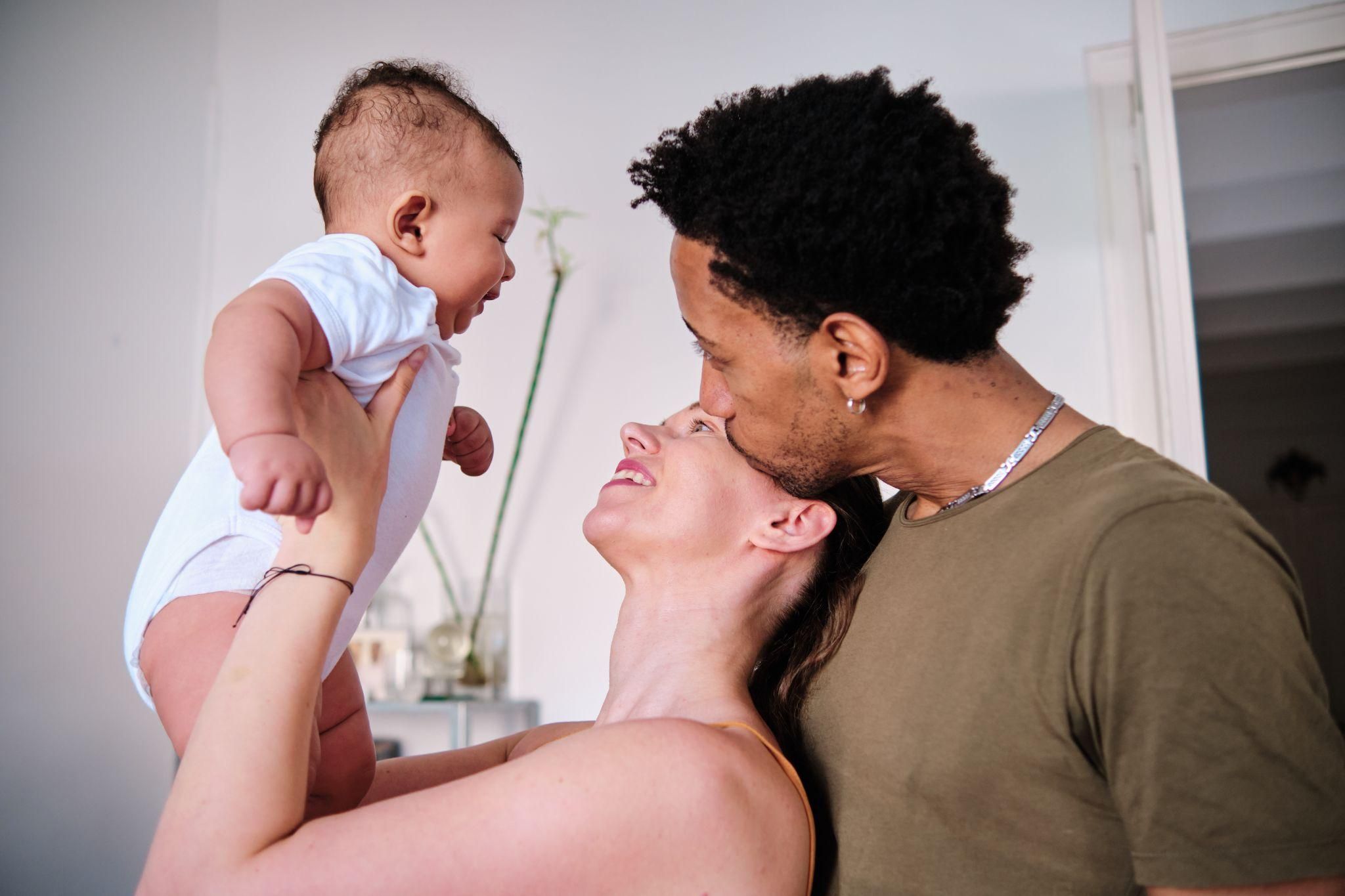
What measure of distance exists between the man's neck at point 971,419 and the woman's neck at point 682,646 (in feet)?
1.16

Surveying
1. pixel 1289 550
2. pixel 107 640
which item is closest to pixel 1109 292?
pixel 107 640

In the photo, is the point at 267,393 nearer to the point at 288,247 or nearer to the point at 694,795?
the point at 694,795

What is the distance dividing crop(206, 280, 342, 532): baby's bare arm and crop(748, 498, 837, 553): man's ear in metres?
0.59

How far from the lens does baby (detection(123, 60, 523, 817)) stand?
92 centimetres

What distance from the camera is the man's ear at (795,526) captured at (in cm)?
134

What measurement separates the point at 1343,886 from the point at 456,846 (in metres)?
0.72

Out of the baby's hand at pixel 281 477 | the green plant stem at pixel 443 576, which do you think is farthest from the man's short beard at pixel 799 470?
the green plant stem at pixel 443 576

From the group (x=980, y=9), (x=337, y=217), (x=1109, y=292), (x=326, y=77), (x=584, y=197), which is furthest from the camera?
(x=326, y=77)

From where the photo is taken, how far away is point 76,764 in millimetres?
2633

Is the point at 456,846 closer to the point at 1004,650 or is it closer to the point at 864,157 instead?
the point at 1004,650

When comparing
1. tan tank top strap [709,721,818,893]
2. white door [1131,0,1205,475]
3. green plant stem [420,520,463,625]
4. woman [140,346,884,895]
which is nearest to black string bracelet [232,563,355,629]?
woman [140,346,884,895]

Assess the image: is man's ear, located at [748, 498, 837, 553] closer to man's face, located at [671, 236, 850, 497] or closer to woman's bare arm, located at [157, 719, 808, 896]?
man's face, located at [671, 236, 850, 497]

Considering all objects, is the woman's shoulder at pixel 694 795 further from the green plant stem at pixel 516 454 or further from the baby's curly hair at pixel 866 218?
the green plant stem at pixel 516 454

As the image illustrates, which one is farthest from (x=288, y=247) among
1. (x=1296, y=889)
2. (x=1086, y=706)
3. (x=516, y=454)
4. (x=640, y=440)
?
(x=1296, y=889)
